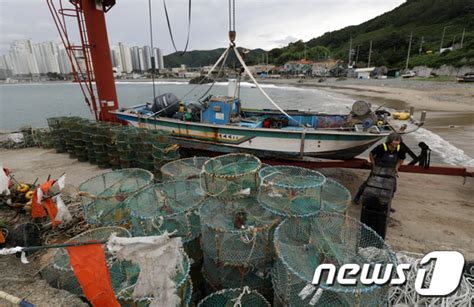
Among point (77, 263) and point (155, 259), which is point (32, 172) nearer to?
point (77, 263)

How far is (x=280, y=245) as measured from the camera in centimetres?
245

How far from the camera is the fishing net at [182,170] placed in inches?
175

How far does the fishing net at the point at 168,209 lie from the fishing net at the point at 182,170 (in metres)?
0.42

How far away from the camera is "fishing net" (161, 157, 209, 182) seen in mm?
4438

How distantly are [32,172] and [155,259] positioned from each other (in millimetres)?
7632

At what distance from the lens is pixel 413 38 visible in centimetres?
8019

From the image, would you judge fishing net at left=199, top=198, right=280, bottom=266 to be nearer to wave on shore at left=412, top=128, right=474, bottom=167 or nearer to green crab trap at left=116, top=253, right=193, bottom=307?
green crab trap at left=116, top=253, right=193, bottom=307

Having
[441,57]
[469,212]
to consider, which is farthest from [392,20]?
[469,212]

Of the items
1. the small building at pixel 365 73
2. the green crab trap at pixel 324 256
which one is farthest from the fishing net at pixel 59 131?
the small building at pixel 365 73

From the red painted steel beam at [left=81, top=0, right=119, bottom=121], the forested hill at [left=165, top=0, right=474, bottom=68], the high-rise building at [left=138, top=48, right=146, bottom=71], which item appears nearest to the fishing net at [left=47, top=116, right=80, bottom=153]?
the red painted steel beam at [left=81, top=0, right=119, bottom=121]

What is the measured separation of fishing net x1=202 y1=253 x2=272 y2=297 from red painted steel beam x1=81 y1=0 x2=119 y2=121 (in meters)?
7.72

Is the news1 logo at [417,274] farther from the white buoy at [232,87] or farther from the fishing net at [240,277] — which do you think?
the white buoy at [232,87]

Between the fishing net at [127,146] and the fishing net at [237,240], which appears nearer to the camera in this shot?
the fishing net at [237,240]

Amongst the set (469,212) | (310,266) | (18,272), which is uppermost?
(310,266)
